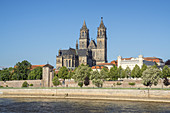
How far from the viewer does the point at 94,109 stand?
44.1 meters

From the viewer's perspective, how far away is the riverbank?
54.1 metres

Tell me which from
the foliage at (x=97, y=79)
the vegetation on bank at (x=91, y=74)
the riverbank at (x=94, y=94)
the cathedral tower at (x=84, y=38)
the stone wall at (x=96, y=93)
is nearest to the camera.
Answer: the riverbank at (x=94, y=94)

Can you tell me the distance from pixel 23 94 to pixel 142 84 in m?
31.5

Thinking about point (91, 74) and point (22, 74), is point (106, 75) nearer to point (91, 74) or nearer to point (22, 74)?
point (91, 74)

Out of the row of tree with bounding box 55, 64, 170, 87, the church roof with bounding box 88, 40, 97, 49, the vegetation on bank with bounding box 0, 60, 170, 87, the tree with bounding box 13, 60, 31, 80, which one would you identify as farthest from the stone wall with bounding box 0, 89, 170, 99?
the church roof with bounding box 88, 40, 97, 49

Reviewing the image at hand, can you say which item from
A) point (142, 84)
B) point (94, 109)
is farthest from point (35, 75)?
point (94, 109)

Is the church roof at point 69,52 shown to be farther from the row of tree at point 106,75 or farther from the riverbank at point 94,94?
the riverbank at point 94,94

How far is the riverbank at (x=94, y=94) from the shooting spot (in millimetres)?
54094

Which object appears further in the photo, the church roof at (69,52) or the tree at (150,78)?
the church roof at (69,52)

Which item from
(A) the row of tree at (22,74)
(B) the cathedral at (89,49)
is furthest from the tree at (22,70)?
(B) the cathedral at (89,49)

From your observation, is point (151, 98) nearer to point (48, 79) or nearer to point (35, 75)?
point (48, 79)

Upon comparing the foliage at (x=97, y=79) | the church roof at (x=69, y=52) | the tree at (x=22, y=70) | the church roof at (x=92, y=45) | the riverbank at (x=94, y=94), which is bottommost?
the riverbank at (x=94, y=94)

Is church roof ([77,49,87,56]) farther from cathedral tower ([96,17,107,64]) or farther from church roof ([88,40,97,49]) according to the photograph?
cathedral tower ([96,17,107,64])

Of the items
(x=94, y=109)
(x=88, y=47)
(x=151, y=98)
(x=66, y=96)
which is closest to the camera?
(x=94, y=109)
